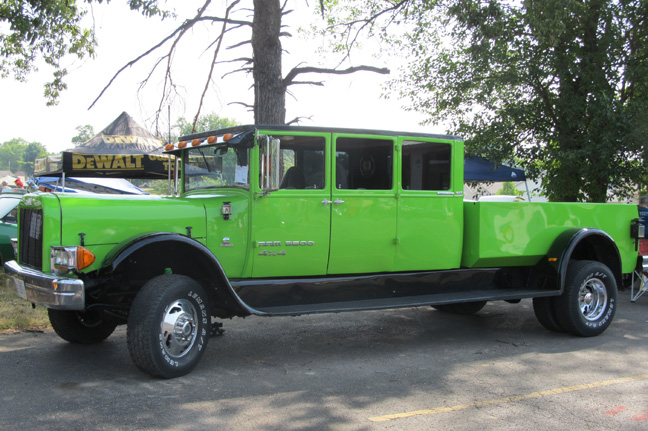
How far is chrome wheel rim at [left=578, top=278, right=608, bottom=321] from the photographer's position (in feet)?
21.9

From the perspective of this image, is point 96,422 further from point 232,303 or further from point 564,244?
Answer: point 564,244

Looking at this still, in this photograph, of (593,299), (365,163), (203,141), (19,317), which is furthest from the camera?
(593,299)

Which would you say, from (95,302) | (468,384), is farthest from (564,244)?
(95,302)

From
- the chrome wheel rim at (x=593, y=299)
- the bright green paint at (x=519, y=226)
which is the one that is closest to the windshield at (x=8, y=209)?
the bright green paint at (x=519, y=226)

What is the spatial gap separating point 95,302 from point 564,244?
499cm

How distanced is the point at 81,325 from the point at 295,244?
90.6 inches

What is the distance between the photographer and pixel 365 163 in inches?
228

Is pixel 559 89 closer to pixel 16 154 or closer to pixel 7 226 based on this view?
pixel 7 226

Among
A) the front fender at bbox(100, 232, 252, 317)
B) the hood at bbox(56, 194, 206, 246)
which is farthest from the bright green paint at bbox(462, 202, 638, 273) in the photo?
the hood at bbox(56, 194, 206, 246)

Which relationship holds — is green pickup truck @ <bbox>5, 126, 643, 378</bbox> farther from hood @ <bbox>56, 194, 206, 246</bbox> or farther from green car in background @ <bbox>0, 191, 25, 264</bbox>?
green car in background @ <bbox>0, 191, 25, 264</bbox>

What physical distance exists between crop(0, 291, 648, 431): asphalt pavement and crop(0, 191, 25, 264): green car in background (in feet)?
13.4

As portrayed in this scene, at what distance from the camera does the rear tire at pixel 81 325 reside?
18.0ft

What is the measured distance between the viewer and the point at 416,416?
13.0ft

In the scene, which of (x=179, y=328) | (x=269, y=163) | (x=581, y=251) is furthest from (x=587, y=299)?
(x=179, y=328)
